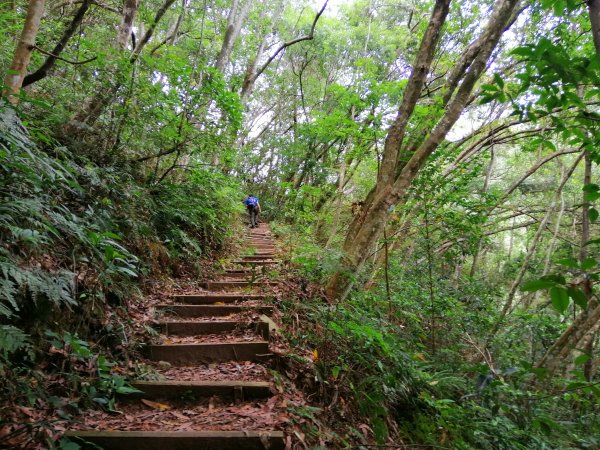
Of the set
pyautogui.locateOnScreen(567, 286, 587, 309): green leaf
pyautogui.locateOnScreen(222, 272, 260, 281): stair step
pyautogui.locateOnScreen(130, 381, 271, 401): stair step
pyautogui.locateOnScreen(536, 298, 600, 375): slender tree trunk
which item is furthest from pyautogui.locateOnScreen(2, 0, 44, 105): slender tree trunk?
pyautogui.locateOnScreen(536, 298, 600, 375): slender tree trunk

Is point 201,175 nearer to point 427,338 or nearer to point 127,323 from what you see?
point 127,323

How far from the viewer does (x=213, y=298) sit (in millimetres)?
5586

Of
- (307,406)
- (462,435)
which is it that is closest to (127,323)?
(307,406)

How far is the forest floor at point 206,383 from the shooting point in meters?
2.73

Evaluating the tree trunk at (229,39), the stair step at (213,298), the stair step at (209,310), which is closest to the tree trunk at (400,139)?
the stair step at (209,310)

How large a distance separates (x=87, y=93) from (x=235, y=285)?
436 centimetres

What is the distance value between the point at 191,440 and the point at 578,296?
9.23ft

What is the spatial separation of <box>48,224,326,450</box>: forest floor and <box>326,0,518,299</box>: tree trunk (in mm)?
1381

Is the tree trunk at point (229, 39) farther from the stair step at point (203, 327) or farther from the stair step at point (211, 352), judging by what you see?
the stair step at point (211, 352)

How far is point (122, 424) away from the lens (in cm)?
287

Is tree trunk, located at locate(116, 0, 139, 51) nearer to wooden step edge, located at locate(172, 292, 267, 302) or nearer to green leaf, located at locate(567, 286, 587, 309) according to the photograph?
wooden step edge, located at locate(172, 292, 267, 302)

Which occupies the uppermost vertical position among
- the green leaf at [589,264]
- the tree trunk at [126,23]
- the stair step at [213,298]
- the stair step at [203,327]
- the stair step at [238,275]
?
the tree trunk at [126,23]

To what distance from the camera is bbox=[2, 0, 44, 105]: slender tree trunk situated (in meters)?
3.78

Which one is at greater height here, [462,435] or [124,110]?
[124,110]
